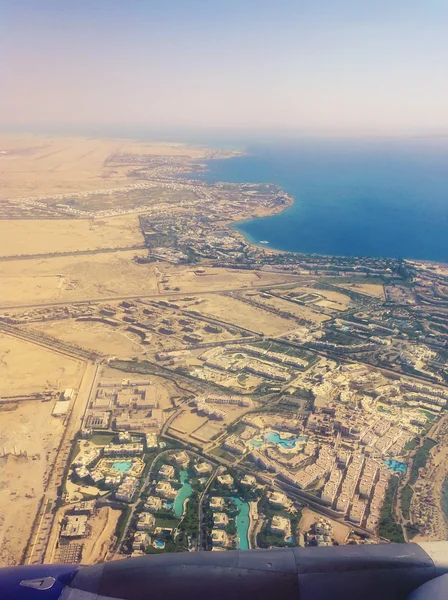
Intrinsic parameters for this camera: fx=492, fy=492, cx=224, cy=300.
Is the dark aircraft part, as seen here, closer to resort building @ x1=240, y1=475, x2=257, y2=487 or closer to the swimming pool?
resort building @ x1=240, y1=475, x2=257, y2=487

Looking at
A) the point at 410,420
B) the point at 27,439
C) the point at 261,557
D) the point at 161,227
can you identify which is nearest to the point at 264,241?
the point at 161,227

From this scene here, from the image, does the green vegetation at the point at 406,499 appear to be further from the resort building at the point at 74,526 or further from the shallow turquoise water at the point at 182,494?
the resort building at the point at 74,526

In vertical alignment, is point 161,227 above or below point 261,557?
below

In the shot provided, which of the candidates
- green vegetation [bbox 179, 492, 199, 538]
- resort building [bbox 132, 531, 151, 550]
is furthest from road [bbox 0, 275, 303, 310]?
resort building [bbox 132, 531, 151, 550]

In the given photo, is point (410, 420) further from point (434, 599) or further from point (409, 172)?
point (409, 172)

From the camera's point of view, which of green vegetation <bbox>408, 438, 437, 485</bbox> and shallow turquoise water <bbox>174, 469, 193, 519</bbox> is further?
green vegetation <bbox>408, 438, 437, 485</bbox>

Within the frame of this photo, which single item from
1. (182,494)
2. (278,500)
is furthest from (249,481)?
(182,494)
